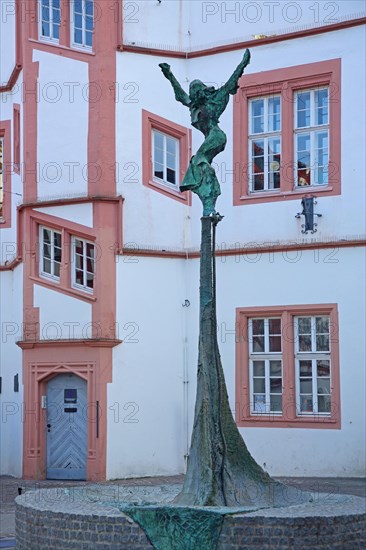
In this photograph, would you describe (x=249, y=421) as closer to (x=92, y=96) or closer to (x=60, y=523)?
(x=92, y=96)

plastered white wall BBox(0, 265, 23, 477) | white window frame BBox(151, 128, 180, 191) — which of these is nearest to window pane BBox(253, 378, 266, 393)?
white window frame BBox(151, 128, 180, 191)

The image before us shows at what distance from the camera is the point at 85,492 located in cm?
1302

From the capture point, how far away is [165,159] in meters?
21.3

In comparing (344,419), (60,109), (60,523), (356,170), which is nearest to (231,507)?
(60,523)

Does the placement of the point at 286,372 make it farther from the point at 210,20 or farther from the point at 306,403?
the point at 210,20

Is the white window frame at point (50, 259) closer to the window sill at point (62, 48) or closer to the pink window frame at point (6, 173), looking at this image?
the pink window frame at point (6, 173)

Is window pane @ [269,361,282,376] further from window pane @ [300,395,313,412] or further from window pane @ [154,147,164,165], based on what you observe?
window pane @ [154,147,164,165]

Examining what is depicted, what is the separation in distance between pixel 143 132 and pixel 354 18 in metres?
4.34

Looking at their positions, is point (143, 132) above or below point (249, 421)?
above

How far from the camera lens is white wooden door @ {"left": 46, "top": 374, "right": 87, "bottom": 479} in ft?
65.7

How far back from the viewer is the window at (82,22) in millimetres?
20719

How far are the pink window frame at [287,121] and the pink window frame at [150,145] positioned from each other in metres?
1.05

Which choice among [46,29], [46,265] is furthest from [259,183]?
[46,29]

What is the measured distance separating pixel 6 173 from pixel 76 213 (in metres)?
2.91
